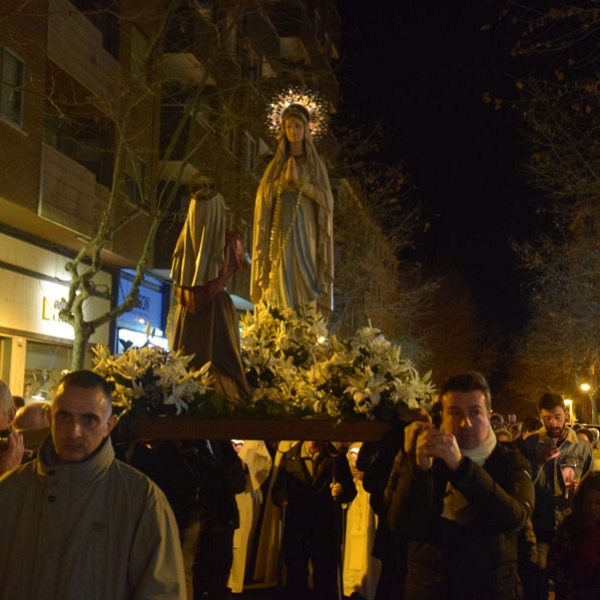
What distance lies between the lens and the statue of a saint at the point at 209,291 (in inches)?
334

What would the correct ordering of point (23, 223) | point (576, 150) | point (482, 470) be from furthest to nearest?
1. point (23, 223)
2. point (576, 150)
3. point (482, 470)

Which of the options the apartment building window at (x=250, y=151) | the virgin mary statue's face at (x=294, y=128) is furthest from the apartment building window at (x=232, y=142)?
the virgin mary statue's face at (x=294, y=128)

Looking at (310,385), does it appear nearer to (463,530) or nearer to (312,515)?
(312,515)

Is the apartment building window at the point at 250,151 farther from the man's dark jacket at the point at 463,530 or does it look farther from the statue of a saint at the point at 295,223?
the man's dark jacket at the point at 463,530

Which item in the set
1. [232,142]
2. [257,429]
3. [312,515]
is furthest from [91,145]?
[257,429]

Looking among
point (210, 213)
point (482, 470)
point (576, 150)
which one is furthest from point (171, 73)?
point (482, 470)

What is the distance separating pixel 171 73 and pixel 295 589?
24331 mm

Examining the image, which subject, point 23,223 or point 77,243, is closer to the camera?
point 23,223

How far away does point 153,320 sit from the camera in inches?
1275

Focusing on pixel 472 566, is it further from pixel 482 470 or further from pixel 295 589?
pixel 295 589

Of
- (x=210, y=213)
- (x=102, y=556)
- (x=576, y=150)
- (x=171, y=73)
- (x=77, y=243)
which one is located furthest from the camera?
(x=171, y=73)

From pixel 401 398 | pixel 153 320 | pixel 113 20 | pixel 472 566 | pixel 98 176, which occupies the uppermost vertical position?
pixel 113 20

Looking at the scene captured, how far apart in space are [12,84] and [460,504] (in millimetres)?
16674

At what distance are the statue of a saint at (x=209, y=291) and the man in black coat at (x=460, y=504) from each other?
370cm
